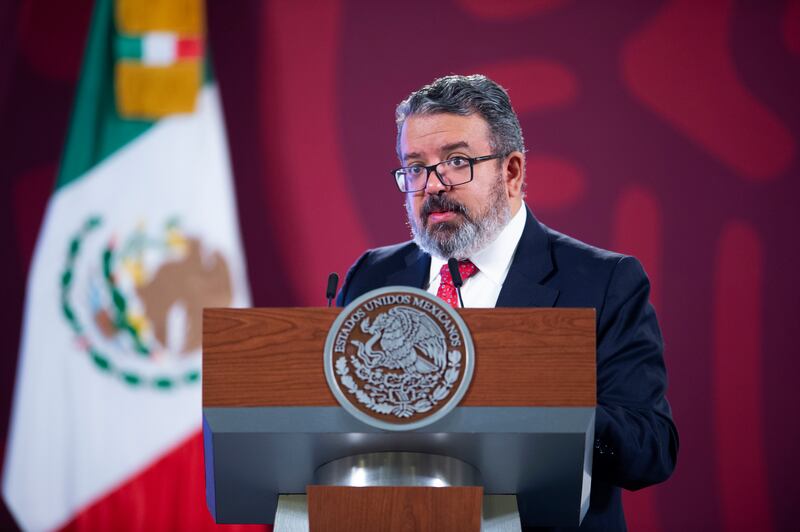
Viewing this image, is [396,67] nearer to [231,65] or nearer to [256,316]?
[231,65]

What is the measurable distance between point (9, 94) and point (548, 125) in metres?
2.04

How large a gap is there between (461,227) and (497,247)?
0.11m

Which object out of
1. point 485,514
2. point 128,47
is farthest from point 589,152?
point 485,514

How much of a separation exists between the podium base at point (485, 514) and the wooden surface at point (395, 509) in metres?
0.11

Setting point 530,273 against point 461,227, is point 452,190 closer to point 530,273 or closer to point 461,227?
point 461,227

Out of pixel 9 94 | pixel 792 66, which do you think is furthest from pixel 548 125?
pixel 9 94

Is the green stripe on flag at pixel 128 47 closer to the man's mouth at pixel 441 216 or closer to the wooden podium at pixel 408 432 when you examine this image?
the man's mouth at pixel 441 216

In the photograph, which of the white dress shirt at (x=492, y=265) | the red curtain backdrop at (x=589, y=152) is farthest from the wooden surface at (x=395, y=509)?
the red curtain backdrop at (x=589, y=152)

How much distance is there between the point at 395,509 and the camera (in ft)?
3.96

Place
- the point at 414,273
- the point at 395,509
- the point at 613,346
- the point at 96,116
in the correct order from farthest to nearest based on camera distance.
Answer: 1. the point at 96,116
2. the point at 414,273
3. the point at 613,346
4. the point at 395,509

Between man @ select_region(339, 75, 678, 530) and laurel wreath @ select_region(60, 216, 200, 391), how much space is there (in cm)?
159

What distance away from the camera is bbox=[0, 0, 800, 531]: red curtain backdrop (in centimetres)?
344

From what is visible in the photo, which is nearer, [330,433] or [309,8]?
[330,433]

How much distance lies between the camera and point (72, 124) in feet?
11.8
